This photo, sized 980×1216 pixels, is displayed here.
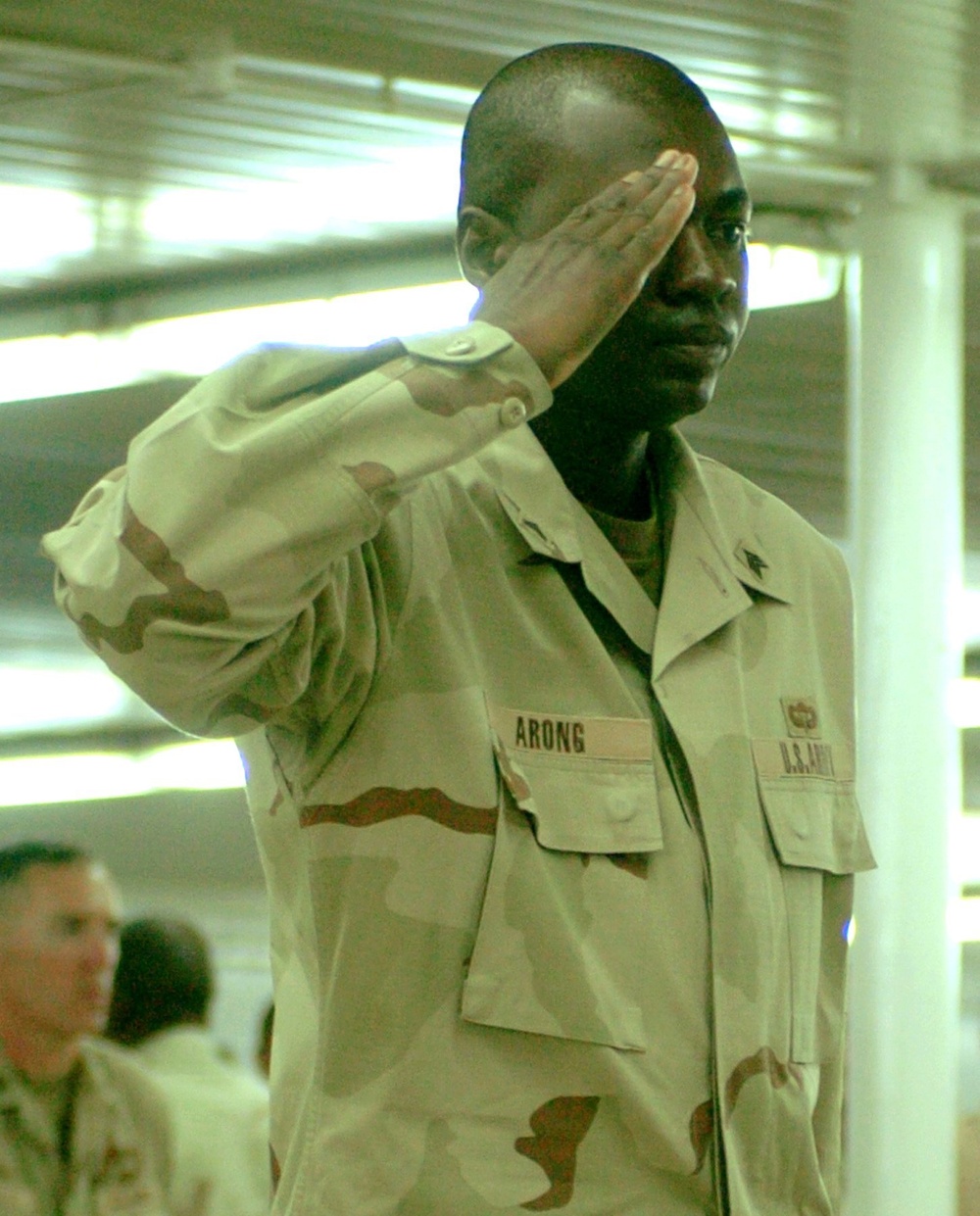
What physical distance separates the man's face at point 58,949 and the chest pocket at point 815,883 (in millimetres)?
2932

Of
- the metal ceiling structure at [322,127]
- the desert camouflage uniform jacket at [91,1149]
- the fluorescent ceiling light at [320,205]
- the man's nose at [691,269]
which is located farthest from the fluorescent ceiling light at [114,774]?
the man's nose at [691,269]

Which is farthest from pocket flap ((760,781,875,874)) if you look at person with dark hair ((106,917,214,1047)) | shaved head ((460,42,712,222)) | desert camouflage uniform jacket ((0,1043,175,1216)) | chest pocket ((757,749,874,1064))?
person with dark hair ((106,917,214,1047))

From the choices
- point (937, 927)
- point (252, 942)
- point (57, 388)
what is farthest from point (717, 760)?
point (252, 942)

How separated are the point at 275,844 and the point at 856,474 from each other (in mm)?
6281

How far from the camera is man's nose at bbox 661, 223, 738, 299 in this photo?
212cm

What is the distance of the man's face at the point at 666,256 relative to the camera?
2139mm

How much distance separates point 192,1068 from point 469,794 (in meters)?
3.79

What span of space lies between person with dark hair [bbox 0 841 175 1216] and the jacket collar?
9.01 feet

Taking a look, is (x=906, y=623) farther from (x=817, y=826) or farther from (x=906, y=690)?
(x=817, y=826)

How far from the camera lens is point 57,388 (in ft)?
34.7

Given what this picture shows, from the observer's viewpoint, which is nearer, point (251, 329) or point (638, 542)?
point (638, 542)

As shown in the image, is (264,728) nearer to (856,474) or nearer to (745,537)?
(745,537)

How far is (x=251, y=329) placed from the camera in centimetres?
948

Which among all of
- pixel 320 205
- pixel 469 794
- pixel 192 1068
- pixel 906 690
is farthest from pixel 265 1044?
pixel 469 794
